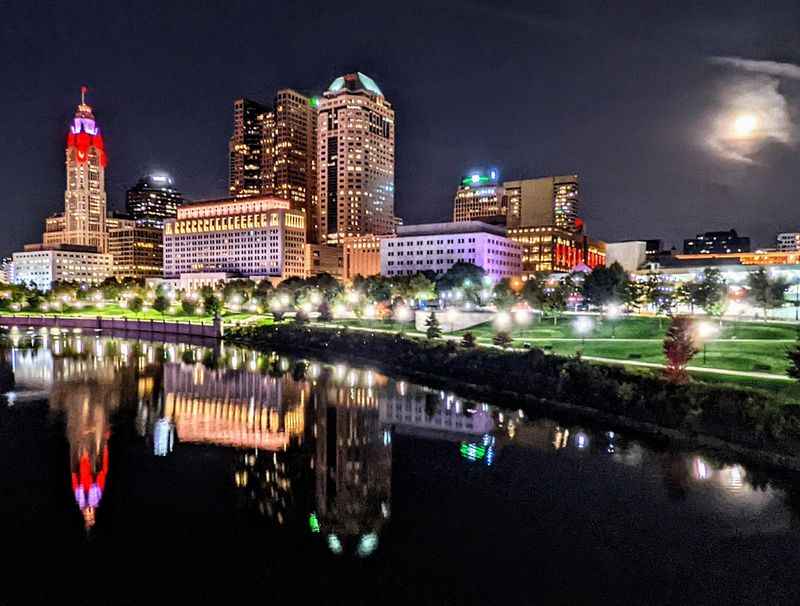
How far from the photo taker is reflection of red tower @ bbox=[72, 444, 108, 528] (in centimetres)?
2531

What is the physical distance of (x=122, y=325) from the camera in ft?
364

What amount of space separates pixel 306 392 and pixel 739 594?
37.1 meters

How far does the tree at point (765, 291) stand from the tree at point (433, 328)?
35.7 metres

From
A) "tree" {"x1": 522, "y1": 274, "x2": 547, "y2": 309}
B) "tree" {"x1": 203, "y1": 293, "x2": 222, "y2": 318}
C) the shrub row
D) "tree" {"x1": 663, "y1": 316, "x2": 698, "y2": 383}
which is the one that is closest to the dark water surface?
the shrub row

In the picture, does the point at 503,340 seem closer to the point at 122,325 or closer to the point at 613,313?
the point at 613,313

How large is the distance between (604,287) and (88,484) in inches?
2528

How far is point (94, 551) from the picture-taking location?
70.1ft

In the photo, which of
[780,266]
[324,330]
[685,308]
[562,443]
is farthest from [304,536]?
[780,266]

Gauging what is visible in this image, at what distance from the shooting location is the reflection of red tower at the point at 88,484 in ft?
83.0

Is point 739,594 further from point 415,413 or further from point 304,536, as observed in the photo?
point 415,413

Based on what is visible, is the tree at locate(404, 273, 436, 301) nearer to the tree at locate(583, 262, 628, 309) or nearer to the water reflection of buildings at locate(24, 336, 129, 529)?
the tree at locate(583, 262, 628, 309)

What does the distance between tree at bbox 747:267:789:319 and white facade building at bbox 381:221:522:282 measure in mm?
94370

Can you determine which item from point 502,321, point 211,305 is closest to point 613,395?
point 502,321

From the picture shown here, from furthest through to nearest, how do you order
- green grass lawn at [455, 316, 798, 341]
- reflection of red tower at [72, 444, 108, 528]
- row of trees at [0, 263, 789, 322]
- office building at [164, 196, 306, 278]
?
office building at [164, 196, 306, 278] → row of trees at [0, 263, 789, 322] → green grass lawn at [455, 316, 798, 341] → reflection of red tower at [72, 444, 108, 528]
